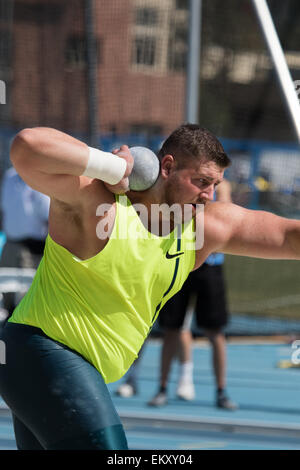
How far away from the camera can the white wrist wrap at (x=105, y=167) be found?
95.9 inches

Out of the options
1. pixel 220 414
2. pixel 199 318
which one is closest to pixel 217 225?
pixel 220 414

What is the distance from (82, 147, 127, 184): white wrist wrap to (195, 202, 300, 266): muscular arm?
0.54m

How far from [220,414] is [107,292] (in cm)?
357

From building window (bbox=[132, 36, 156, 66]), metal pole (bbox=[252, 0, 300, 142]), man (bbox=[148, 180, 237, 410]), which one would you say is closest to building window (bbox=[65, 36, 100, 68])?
building window (bbox=[132, 36, 156, 66])

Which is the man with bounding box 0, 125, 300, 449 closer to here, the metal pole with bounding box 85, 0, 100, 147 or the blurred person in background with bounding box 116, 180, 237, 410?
the blurred person in background with bounding box 116, 180, 237, 410

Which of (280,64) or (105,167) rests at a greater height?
(280,64)

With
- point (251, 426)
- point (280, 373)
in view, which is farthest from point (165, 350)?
point (280, 373)

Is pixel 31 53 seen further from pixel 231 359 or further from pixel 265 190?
pixel 231 359

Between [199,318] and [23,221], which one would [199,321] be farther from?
[23,221]

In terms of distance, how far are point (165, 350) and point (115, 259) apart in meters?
3.79

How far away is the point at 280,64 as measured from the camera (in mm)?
3986

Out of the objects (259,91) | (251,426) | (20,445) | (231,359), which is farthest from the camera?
(259,91)

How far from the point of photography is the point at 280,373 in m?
7.90
